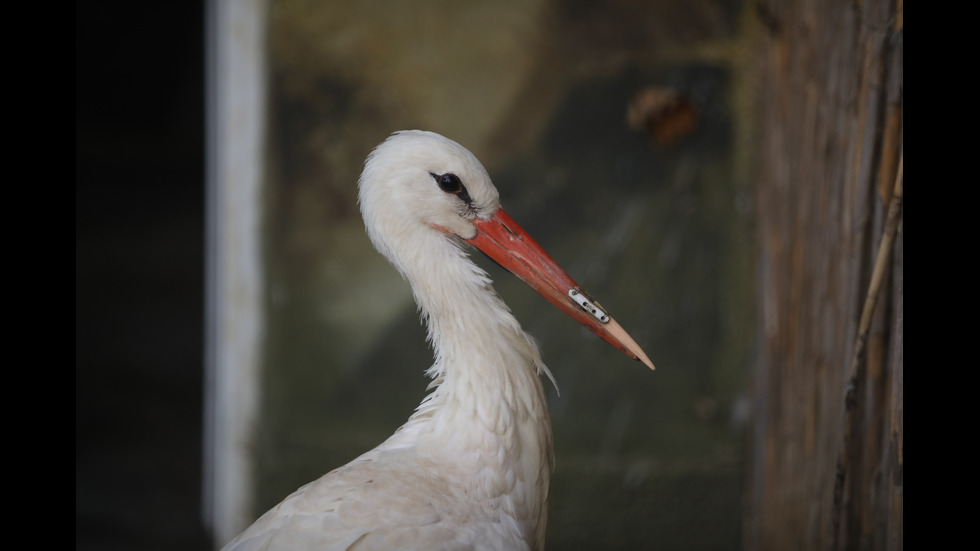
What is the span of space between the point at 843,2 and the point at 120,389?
2.17 metres

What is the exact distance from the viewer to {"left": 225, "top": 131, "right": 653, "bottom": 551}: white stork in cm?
127

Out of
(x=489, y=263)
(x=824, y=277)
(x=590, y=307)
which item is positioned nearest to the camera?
(x=590, y=307)

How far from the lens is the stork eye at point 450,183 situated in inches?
50.4

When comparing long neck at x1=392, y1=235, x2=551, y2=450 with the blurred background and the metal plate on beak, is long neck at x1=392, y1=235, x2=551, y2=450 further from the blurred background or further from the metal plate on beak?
the blurred background

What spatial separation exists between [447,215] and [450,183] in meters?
0.06

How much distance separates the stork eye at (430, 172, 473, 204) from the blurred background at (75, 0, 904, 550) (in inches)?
39.7

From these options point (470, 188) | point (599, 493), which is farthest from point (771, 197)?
point (470, 188)

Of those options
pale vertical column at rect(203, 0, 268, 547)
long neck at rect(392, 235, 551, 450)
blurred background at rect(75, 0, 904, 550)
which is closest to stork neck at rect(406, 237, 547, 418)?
long neck at rect(392, 235, 551, 450)

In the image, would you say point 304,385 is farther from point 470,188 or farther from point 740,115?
point 740,115

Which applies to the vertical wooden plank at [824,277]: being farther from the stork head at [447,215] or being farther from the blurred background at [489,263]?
the stork head at [447,215]

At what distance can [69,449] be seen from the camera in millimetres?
1190

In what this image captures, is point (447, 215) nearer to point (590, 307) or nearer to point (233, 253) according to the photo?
point (590, 307)

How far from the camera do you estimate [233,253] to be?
7.69 feet

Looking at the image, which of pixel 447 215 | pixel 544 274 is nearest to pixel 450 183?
pixel 447 215
